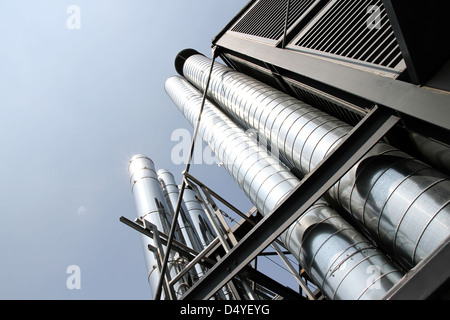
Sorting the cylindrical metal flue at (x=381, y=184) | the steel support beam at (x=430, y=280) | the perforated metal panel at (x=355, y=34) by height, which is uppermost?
the perforated metal panel at (x=355, y=34)

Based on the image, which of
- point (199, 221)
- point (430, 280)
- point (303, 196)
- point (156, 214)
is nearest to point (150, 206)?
point (156, 214)

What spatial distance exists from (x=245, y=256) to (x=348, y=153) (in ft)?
7.24

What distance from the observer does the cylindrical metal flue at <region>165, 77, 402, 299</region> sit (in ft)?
15.3

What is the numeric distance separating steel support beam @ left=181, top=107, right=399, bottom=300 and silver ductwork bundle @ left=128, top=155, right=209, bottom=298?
2.20 meters

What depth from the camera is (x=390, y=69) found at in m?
4.89

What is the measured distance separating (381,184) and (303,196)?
47.2 inches

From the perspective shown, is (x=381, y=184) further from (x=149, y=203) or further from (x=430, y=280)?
(x=149, y=203)

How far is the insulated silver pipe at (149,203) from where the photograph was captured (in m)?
9.10

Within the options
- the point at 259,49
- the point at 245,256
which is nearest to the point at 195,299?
the point at 245,256

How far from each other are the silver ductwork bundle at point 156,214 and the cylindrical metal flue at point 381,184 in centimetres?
373

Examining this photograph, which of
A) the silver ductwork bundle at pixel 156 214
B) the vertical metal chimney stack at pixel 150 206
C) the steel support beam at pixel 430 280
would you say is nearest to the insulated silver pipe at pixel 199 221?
the silver ductwork bundle at pixel 156 214

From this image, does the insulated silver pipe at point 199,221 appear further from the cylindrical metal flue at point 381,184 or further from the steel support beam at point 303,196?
the steel support beam at point 303,196

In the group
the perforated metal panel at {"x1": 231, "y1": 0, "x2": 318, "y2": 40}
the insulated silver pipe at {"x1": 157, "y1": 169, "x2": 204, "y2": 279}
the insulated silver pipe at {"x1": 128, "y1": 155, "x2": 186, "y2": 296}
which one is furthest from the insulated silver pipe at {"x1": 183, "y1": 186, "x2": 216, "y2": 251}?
the perforated metal panel at {"x1": 231, "y1": 0, "x2": 318, "y2": 40}
